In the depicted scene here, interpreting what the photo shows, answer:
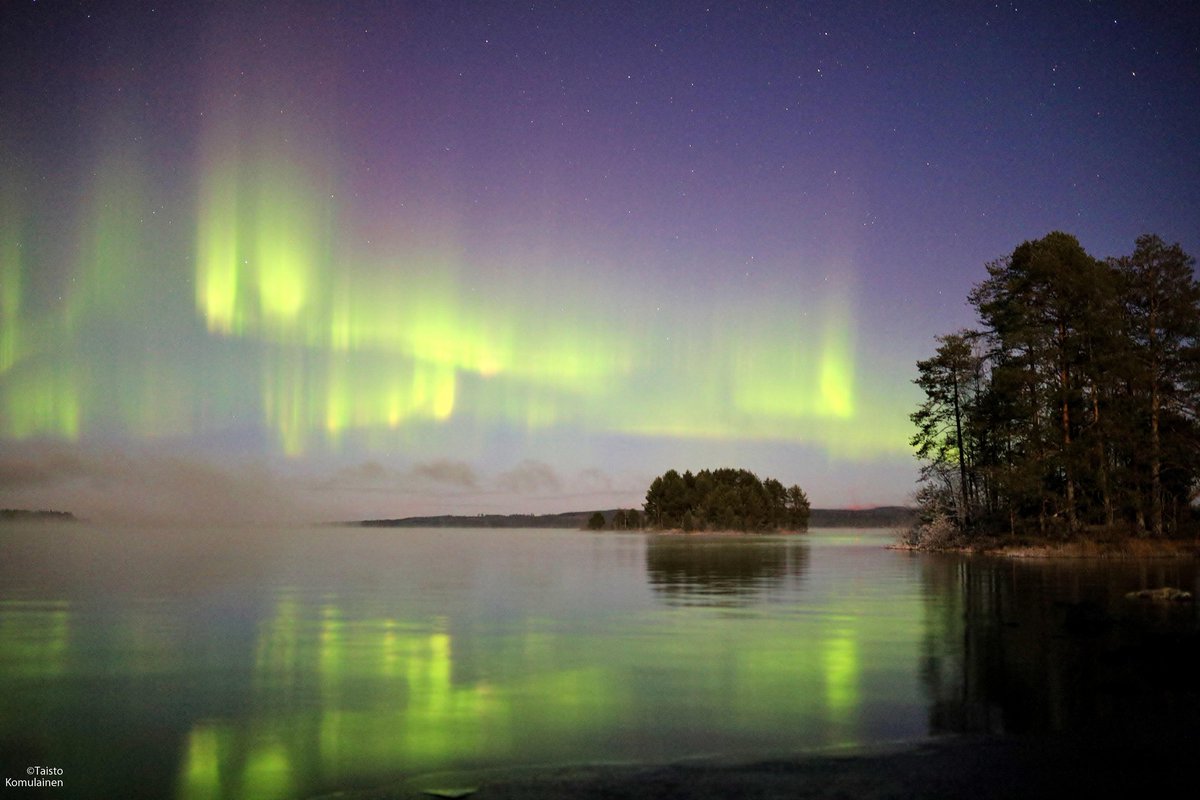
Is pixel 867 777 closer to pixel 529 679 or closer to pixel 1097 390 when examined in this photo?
pixel 529 679

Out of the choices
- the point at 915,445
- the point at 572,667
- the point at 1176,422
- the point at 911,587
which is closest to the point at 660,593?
the point at 911,587

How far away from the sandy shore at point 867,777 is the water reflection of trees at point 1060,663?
115cm

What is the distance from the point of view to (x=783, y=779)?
9.17 meters

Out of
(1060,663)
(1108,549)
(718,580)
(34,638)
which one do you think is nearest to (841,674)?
(1060,663)

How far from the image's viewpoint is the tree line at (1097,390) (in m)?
55.4

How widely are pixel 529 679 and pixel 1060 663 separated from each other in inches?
391

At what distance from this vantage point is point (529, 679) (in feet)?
51.2

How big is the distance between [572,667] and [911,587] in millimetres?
22976

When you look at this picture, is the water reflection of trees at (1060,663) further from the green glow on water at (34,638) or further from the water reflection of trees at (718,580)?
the green glow on water at (34,638)

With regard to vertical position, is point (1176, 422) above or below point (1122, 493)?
above

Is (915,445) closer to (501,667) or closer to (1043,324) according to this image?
(1043,324)

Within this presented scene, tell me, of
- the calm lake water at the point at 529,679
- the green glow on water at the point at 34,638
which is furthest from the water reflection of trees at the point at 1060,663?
the green glow on water at the point at 34,638

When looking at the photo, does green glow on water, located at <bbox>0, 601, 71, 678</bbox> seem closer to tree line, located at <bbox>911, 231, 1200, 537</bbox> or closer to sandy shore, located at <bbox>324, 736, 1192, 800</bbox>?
sandy shore, located at <bbox>324, 736, 1192, 800</bbox>

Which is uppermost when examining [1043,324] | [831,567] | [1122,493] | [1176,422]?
[1043,324]
